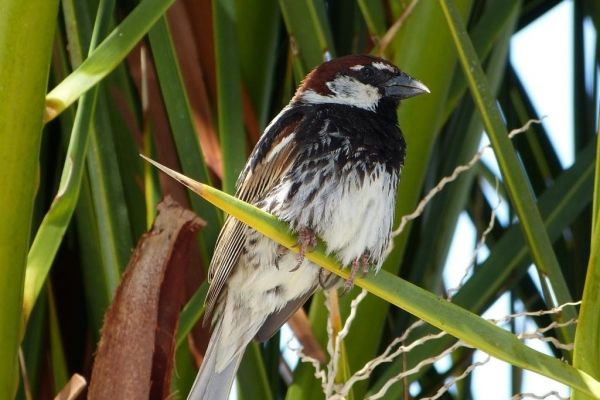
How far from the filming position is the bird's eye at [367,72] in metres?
2.39

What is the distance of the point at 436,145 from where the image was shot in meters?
2.59

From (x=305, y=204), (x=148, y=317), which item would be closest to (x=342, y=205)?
(x=305, y=204)

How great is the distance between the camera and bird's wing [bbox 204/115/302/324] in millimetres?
2131

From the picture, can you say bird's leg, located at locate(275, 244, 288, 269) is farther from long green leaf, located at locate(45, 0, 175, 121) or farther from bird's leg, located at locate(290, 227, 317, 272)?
long green leaf, located at locate(45, 0, 175, 121)

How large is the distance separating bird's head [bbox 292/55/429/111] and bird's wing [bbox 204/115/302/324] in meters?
0.15

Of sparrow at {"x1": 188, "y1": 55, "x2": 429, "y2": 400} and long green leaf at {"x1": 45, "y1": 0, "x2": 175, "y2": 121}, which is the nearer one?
long green leaf at {"x1": 45, "y1": 0, "x2": 175, "y2": 121}

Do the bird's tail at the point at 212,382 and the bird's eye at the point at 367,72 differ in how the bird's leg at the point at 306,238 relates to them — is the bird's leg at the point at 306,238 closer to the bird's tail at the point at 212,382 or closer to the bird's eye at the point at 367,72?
the bird's tail at the point at 212,382

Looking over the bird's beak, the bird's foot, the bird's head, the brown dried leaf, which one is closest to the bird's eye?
the bird's head

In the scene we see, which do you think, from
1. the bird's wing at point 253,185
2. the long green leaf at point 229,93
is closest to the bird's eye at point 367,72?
the bird's wing at point 253,185

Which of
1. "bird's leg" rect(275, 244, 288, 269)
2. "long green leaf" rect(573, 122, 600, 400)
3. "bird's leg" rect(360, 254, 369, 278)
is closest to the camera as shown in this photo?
"long green leaf" rect(573, 122, 600, 400)

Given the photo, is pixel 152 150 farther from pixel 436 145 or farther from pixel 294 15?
pixel 436 145

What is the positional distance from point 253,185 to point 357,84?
0.42 meters

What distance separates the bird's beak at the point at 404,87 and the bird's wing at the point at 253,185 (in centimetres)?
24

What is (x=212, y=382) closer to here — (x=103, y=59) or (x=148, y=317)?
(x=148, y=317)
